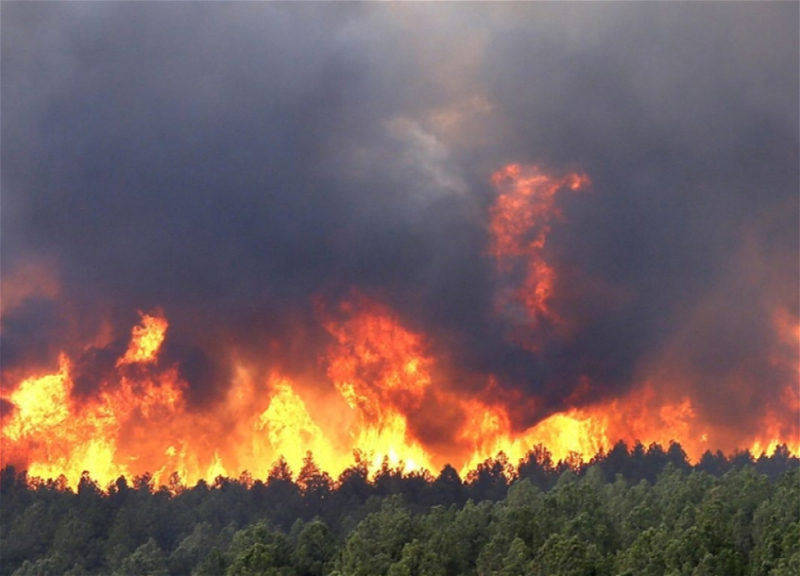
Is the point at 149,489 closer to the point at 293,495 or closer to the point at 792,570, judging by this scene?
the point at 293,495

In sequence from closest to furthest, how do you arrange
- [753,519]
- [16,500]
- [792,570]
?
[792,570], [753,519], [16,500]

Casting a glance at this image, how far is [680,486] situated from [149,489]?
67944 millimetres

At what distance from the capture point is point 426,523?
328 ft

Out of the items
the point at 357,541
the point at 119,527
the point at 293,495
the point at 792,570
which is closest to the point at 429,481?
the point at 293,495

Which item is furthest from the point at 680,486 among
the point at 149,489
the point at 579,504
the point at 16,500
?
the point at 16,500

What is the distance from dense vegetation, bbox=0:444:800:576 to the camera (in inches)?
3378

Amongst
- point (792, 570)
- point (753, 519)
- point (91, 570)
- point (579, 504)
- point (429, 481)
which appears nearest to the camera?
point (792, 570)

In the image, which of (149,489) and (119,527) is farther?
(149,489)

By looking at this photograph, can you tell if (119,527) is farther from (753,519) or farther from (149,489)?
(753,519)

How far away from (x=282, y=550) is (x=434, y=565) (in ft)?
45.6

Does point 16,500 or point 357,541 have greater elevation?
point 16,500

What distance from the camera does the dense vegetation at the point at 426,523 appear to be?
8581 cm

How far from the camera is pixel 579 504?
4141 inches

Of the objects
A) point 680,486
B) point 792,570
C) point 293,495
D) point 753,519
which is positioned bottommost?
point 792,570
